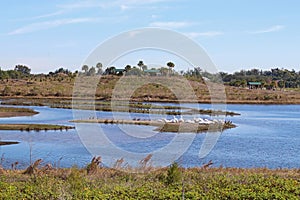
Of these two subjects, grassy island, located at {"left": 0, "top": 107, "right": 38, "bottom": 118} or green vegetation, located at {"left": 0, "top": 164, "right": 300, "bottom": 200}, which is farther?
grassy island, located at {"left": 0, "top": 107, "right": 38, "bottom": 118}

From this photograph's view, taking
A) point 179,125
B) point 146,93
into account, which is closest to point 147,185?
point 179,125

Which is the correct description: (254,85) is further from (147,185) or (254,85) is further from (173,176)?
(147,185)

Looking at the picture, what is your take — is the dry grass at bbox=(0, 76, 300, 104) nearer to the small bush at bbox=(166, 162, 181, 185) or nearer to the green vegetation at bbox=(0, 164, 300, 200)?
the green vegetation at bbox=(0, 164, 300, 200)

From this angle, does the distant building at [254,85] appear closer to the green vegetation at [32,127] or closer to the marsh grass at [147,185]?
the green vegetation at [32,127]

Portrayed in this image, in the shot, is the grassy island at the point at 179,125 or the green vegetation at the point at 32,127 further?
the grassy island at the point at 179,125

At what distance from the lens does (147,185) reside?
14.4 metres

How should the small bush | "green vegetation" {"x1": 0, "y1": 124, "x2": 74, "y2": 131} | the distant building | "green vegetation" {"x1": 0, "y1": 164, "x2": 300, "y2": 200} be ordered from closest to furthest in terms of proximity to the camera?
1. "green vegetation" {"x1": 0, "y1": 164, "x2": 300, "y2": 200}
2. the small bush
3. "green vegetation" {"x1": 0, "y1": 124, "x2": 74, "y2": 131}
4. the distant building

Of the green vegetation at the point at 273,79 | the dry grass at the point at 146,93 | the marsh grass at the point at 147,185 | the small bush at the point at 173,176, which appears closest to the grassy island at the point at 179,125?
the marsh grass at the point at 147,185

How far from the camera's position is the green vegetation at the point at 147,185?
1314 cm

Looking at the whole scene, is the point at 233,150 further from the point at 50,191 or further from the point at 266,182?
the point at 50,191

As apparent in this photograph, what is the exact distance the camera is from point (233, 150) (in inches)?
1214

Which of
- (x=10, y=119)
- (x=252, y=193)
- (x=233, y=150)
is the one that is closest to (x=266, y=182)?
(x=252, y=193)

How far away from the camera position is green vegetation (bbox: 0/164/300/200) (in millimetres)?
13141

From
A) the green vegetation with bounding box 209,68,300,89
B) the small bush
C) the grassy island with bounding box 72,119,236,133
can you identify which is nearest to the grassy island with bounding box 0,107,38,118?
the grassy island with bounding box 72,119,236,133
